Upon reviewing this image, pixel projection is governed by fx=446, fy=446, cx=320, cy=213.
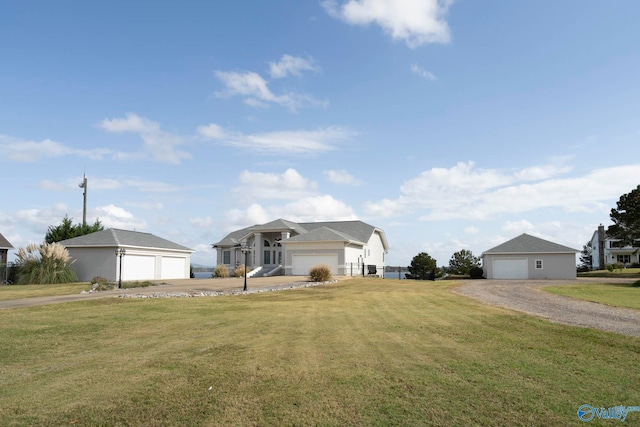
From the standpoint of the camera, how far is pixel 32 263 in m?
30.2

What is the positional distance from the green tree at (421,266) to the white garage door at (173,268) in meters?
26.5

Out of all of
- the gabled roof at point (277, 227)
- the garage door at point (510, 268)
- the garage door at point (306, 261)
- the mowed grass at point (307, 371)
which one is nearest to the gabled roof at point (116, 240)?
the gabled roof at point (277, 227)

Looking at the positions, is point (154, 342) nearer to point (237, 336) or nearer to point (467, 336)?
point (237, 336)

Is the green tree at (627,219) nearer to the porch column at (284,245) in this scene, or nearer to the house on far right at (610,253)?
the house on far right at (610,253)

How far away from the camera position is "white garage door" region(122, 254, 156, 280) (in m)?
34.7

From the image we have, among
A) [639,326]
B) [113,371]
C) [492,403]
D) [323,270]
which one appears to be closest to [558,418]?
[492,403]

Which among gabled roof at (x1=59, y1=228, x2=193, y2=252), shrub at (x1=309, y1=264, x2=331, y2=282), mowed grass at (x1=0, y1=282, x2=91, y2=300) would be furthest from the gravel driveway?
gabled roof at (x1=59, y1=228, x2=193, y2=252)

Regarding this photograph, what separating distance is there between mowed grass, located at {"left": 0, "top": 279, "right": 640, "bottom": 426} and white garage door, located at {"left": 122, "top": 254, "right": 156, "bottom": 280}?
2260cm

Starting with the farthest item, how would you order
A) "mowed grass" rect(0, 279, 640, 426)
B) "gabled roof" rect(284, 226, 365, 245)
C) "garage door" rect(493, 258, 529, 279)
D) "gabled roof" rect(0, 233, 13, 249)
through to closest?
"garage door" rect(493, 258, 529, 279)
"gabled roof" rect(0, 233, 13, 249)
"gabled roof" rect(284, 226, 365, 245)
"mowed grass" rect(0, 279, 640, 426)

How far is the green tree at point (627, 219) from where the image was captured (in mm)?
44906

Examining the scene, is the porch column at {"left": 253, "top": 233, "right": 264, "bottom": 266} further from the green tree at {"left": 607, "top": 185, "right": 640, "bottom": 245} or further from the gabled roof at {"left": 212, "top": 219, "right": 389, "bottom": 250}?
the green tree at {"left": 607, "top": 185, "right": 640, "bottom": 245}

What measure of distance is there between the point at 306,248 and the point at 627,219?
110 feet

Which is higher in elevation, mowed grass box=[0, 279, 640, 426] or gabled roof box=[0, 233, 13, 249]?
gabled roof box=[0, 233, 13, 249]

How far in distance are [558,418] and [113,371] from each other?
6.74m
